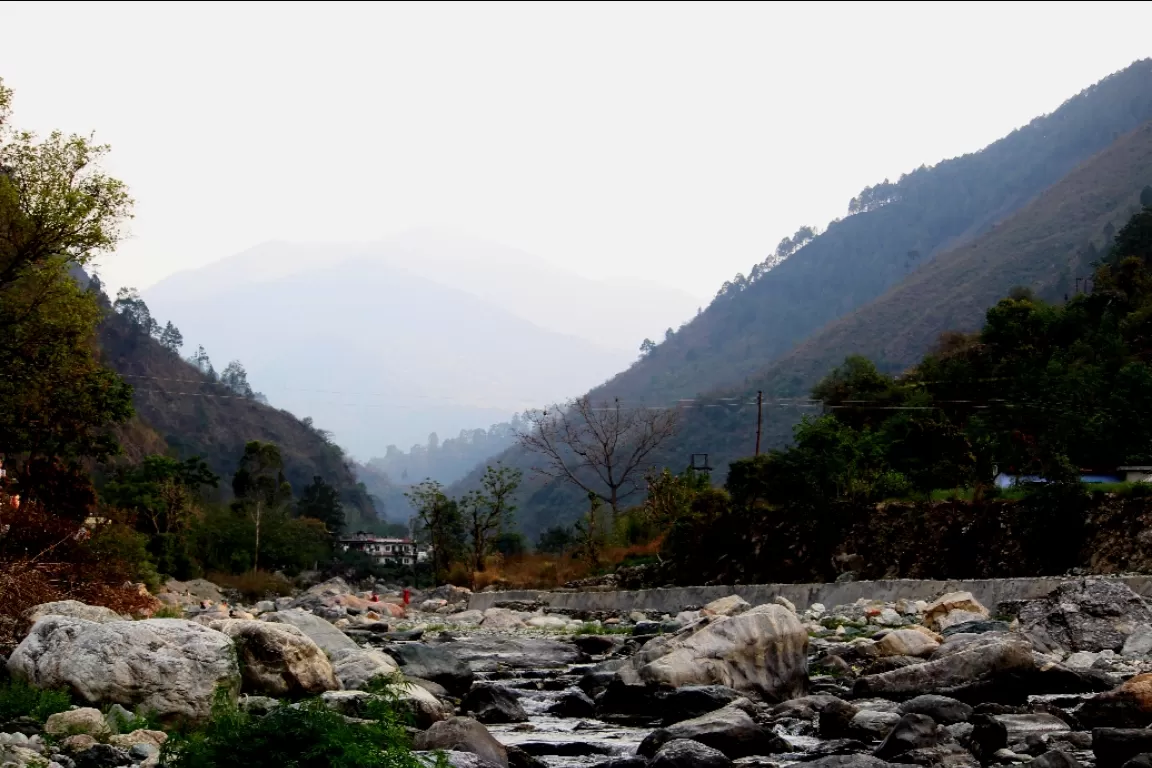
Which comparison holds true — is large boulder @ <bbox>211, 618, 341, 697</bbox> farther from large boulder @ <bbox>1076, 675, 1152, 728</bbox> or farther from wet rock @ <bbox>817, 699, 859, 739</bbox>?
large boulder @ <bbox>1076, 675, 1152, 728</bbox>

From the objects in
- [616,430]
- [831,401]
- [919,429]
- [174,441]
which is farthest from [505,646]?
[174,441]

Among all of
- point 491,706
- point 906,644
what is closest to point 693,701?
point 491,706

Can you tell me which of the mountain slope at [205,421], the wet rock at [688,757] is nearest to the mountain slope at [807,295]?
the mountain slope at [205,421]

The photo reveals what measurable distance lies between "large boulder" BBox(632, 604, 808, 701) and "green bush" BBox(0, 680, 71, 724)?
5.77 m

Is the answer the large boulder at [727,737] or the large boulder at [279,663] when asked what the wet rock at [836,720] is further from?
the large boulder at [279,663]

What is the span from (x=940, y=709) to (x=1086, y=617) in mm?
5063

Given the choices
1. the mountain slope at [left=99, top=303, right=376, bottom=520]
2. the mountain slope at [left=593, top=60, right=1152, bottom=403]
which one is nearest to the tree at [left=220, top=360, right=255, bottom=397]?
the mountain slope at [left=99, top=303, right=376, bottom=520]

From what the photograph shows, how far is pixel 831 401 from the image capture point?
4878cm

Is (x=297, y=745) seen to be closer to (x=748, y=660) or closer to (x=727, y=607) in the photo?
(x=748, y=660)

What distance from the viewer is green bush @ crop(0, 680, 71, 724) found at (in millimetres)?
8852

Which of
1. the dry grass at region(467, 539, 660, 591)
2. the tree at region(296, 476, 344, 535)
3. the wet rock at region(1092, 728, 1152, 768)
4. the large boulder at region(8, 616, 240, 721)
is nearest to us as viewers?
the wet rock at region(1092, 728, 1152, 768)

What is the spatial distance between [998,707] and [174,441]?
344ft

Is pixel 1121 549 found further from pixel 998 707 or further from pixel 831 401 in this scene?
pixel 831 401

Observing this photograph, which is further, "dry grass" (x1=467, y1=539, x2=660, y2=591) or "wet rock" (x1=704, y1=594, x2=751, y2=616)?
"dry grass" (x1=467, y1=539, x2=660, y2=591)
